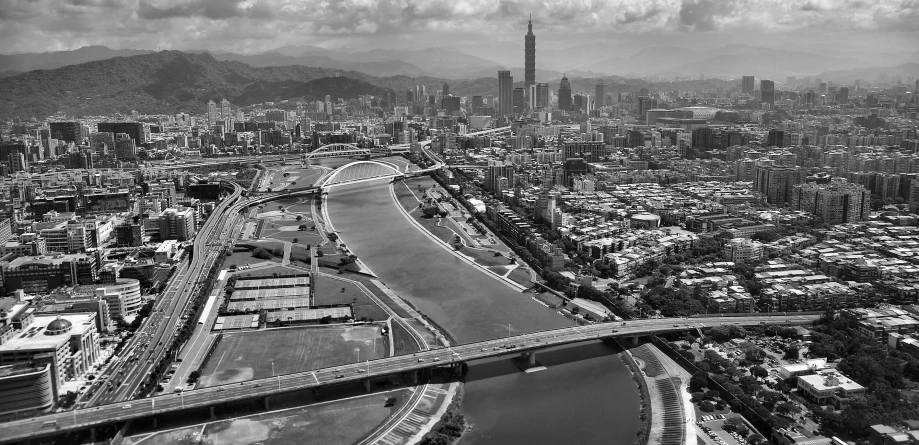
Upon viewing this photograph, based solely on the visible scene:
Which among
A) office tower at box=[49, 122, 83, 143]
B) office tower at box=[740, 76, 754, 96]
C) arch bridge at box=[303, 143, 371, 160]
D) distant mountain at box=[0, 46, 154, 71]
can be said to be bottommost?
arch bridge at box=[303, 143, 371, 160]

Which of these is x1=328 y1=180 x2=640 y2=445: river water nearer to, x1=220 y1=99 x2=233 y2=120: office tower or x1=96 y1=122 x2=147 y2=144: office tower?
x1=96 y1=122 x2=147 y2=144: office tower

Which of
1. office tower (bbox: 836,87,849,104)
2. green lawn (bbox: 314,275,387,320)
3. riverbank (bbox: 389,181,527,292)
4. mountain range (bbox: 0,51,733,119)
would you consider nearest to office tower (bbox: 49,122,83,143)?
mountain range (bbox: 0,51,733,119)

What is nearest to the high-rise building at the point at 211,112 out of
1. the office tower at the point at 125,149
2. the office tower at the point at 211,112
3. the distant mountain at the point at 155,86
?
the office tower at the point at 211,112

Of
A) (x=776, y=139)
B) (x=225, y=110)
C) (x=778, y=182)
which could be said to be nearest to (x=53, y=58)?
(x=225, y=110)

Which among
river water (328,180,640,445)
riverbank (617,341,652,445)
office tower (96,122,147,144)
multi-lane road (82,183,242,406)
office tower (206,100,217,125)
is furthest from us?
office tower (206,100,217,125)

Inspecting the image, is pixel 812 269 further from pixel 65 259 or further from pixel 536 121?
pixel 536 121

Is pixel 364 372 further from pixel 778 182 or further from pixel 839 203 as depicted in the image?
pixel 778 182
